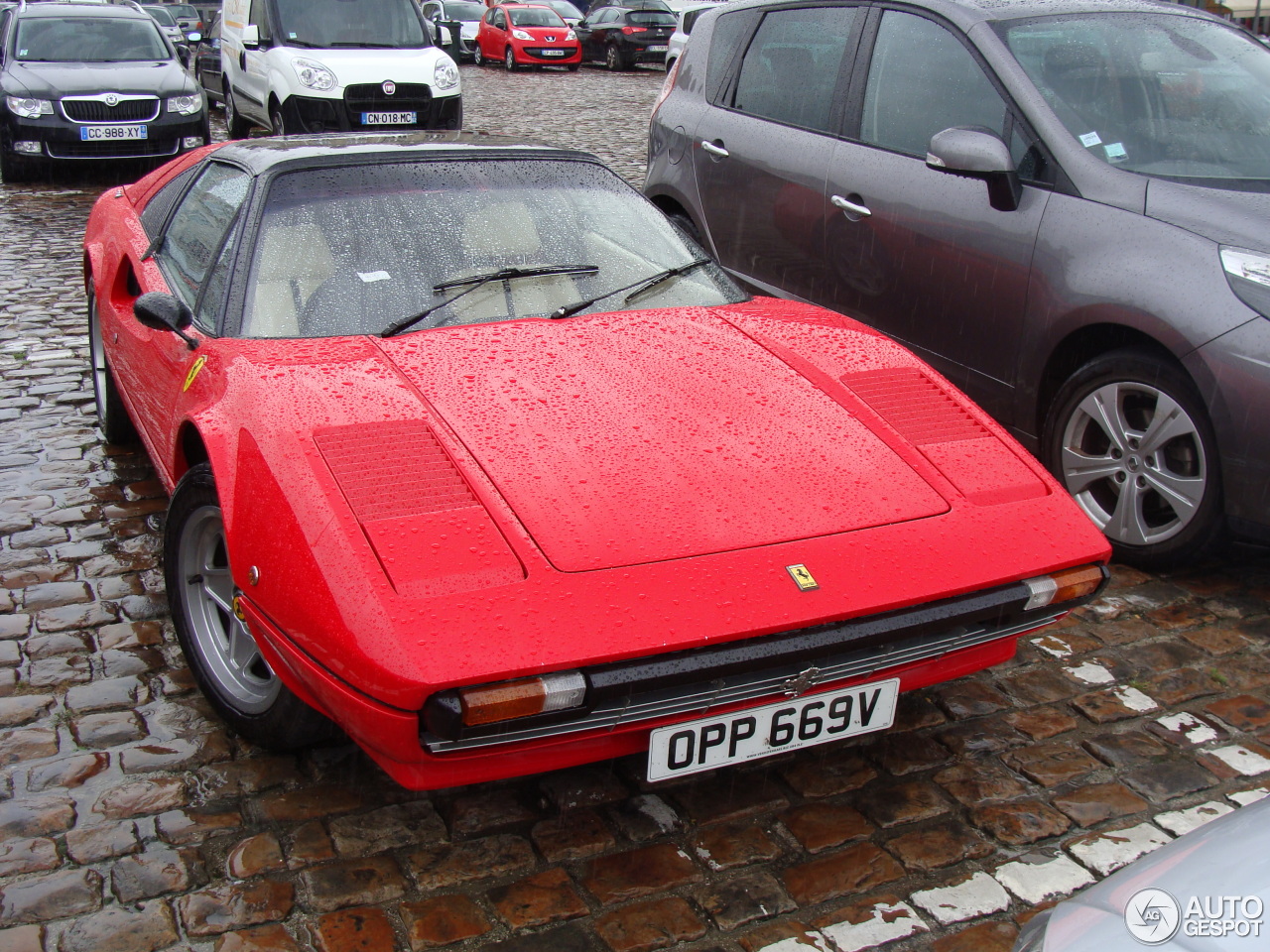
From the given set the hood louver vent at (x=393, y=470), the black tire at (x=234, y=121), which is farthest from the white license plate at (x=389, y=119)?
the hood louver vent at (x=393, y=470)

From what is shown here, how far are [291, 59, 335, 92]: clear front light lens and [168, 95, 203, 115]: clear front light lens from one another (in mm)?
939

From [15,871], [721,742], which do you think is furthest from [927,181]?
[15,871]

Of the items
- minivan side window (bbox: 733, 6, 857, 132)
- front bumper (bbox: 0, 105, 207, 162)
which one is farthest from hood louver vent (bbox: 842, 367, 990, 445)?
front bumper (bbox: 0, 105, 207, 162)

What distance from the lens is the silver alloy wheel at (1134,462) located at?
12.3 ft

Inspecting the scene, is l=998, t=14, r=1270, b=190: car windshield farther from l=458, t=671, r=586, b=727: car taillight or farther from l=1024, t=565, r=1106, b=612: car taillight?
l=458, t=671, r=586, b=727: car taillight

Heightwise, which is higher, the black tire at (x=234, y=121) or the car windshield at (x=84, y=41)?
the car windshield at (x=84, y=41)

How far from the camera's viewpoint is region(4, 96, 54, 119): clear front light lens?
34.7 ft

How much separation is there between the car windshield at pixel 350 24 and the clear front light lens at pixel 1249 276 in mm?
10095

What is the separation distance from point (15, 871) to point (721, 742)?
57.5 inches

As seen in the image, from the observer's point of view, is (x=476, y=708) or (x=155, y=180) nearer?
(x=476, y=708)

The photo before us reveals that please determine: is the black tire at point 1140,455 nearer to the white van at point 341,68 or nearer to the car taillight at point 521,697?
the car taillight at point 521,697

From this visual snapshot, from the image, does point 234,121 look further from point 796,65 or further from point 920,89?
point 920,89

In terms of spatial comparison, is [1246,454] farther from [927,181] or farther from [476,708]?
[476,708]

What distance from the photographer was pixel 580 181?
3.83m
